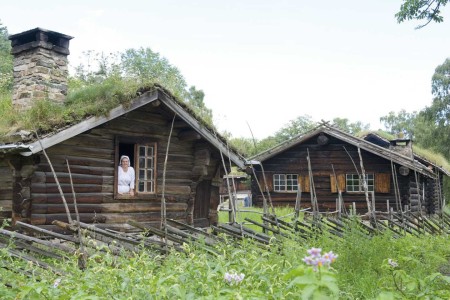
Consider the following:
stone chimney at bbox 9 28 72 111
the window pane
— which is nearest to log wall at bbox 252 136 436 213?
the window pane

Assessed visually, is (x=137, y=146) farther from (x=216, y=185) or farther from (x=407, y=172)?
(x=407, y=172)

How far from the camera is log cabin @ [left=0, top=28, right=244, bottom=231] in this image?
9711 millimetres

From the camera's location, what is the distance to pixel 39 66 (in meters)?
10.8

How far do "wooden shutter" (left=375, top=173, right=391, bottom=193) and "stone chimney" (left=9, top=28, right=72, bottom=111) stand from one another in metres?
14.1

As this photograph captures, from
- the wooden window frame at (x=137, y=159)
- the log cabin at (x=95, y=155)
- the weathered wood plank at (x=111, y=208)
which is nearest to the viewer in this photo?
the log cabin at (x=95, y=155)

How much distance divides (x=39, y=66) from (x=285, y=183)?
46.6 ft

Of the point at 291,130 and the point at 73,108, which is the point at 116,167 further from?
the point at 291,130

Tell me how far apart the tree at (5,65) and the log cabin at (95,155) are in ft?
27.2

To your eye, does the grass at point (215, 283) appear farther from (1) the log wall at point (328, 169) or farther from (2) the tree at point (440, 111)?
(2) the tree at point (440, 111)

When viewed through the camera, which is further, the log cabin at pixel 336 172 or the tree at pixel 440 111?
the tree at pixel 440 111

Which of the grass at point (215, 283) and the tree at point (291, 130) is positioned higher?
the tree at point (291, 130)

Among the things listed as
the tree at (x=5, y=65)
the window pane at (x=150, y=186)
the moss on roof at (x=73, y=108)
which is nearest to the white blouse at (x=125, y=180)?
the window pane at (x=150, y=186)

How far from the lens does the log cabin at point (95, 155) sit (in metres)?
9.71

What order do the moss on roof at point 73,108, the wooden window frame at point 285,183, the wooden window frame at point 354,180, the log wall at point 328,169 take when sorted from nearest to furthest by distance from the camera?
the moss on roof at point 73,108, the log wall at point 328,169, the wooden window frame at point 354,180, the wooden window frame at point 285,183
